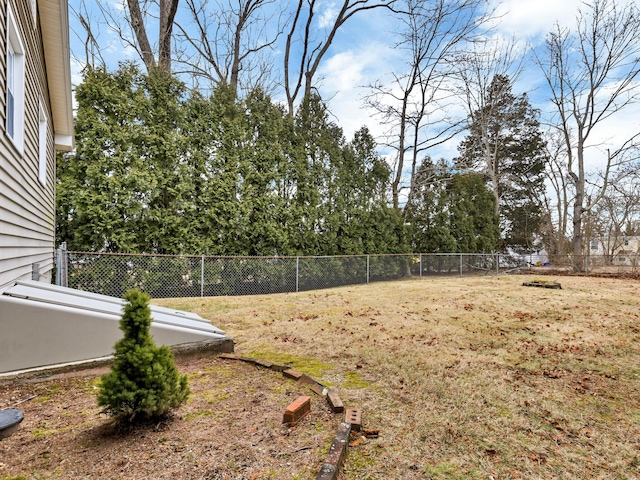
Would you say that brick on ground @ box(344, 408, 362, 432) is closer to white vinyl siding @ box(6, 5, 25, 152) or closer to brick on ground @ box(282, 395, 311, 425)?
brick on ground @ box(282, 395, 311, 425)

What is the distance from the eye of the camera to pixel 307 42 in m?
14.0

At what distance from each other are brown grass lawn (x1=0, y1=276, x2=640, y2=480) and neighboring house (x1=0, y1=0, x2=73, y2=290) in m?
1.69

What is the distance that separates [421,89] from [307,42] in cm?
518

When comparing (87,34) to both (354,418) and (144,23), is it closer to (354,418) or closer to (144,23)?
(144,23)

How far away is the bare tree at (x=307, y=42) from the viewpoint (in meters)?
13.5

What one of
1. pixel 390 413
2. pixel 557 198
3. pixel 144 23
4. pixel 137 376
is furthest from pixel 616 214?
pixel 137 376

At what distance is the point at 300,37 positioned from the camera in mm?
14070

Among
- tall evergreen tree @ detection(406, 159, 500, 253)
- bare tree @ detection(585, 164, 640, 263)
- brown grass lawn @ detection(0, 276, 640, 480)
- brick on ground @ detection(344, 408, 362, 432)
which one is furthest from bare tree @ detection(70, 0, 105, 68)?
bare tree @ detection(585, 164, 640, 263)

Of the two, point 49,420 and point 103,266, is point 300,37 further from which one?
point 49,420

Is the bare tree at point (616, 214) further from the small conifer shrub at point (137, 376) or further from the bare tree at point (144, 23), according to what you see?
the small conifer shrub at point (137, 376)

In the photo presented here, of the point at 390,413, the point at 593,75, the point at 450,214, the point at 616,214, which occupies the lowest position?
the point at 390,413

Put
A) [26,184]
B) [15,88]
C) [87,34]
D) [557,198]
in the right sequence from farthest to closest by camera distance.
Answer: [557,198]
[87,34]
[26,184]
[15,88]

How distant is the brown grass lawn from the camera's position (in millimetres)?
1709

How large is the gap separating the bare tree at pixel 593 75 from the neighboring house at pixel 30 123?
58.9 feet
